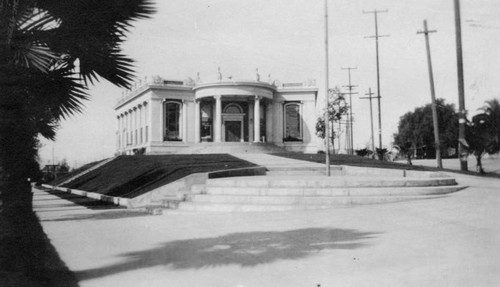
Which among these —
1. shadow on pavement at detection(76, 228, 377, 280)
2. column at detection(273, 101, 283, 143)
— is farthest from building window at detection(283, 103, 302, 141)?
shadow on pavement at detection(76, 228, 377, 280)

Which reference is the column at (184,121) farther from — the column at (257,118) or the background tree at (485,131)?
the background tree at (485,131)

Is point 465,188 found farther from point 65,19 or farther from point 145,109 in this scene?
point 145,109

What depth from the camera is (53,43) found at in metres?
5.34

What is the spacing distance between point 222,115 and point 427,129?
34302mm

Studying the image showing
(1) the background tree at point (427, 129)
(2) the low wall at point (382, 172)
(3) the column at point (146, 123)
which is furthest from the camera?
(1) the background tree at point (427, 129)

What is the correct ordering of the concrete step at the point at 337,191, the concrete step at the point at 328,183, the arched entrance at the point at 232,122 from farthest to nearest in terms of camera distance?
the arched entrance at the point at 232,122, the concrete step at the point at 328,183, the concrete step at the point at 337,191

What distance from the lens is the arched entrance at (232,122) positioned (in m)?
43.9

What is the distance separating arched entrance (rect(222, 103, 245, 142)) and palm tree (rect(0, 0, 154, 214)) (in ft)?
123

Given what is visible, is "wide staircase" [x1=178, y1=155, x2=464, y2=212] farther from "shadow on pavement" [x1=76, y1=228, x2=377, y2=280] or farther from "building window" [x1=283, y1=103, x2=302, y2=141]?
"building window" [x1=283, y1=103, x2=302, y2=141]

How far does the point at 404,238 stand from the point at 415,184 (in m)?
6.40

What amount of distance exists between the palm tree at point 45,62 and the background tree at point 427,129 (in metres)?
55.4

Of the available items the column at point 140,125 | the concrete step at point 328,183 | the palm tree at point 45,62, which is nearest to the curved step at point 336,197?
the concrete step at point 328,183

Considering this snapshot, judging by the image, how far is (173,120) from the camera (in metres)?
46.3

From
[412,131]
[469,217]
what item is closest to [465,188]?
[469,217]
